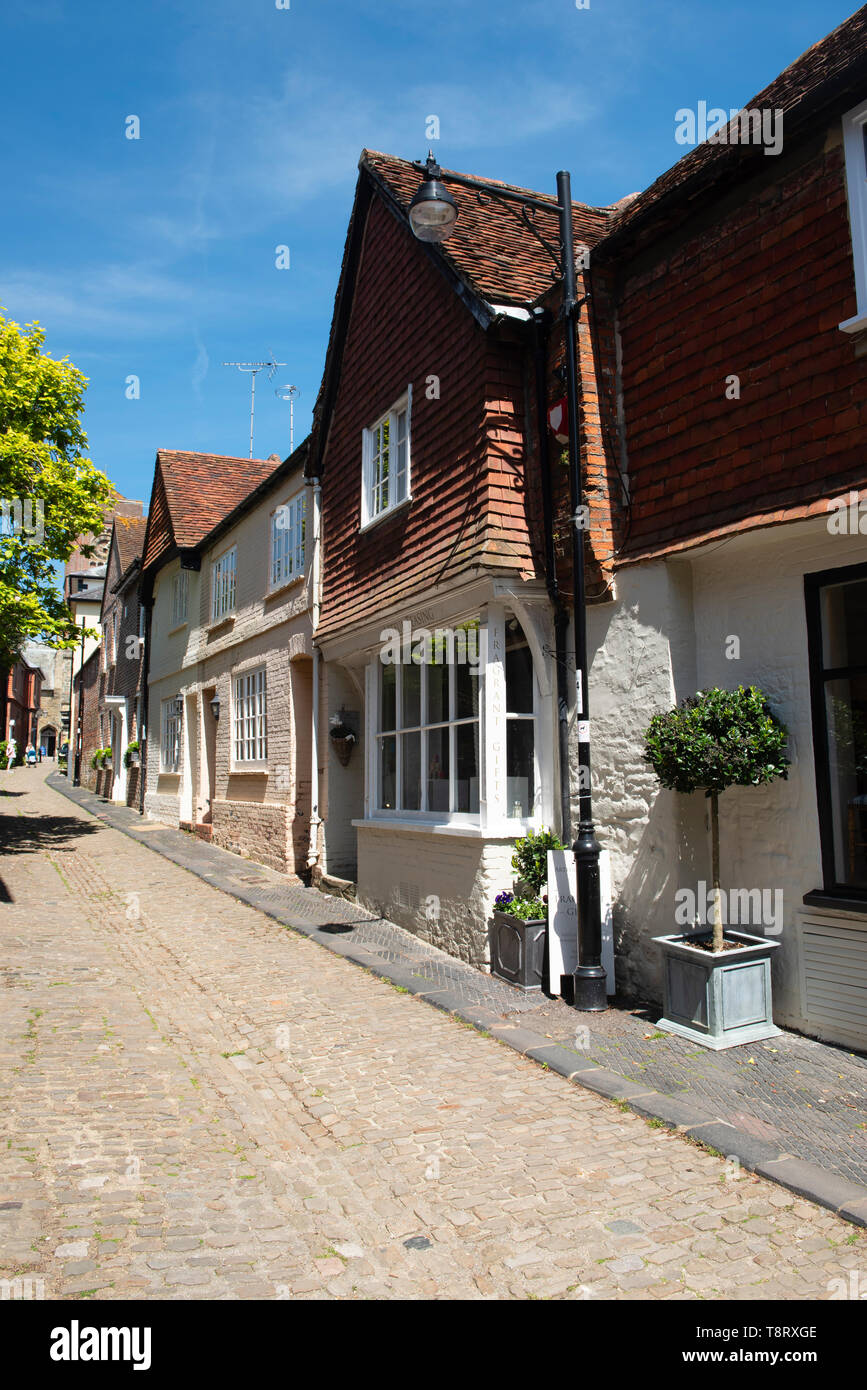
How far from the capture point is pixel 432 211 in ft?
22.9

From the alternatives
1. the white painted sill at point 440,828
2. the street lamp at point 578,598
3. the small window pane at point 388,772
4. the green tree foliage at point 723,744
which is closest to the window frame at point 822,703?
the green tree foliage at point 723,744

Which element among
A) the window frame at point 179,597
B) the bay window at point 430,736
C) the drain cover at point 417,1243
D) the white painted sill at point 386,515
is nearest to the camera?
the drain cover at point 417,1243

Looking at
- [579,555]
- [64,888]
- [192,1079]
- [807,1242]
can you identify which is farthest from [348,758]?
[807,1242]

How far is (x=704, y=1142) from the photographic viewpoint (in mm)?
4473

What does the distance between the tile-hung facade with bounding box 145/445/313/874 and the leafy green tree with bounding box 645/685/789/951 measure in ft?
24.8

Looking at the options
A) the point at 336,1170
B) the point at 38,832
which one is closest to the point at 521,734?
the point at 336,1170

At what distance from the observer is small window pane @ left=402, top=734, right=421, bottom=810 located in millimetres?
9555

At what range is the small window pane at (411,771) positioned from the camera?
9555 millimetres

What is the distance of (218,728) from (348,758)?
6.56 meters

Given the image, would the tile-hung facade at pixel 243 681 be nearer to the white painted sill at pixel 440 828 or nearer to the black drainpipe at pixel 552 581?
the white painted sill at pixel 440 828

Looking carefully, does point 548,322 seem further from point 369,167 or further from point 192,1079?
point 192,1079

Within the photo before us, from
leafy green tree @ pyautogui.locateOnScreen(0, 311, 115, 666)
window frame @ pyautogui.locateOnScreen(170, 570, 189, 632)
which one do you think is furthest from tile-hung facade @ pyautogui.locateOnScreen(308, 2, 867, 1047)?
window frame @ pyautogui.locateOnScreen(170, 570, 189, 632)

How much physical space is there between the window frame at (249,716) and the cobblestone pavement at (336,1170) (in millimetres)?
7692
